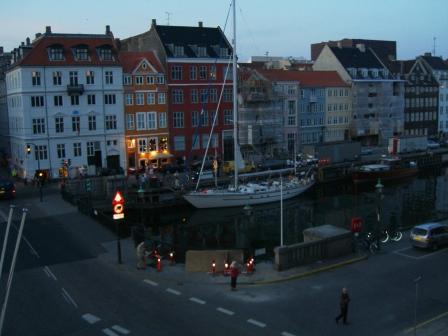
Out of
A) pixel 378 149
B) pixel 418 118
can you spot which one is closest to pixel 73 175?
pixel 378 149

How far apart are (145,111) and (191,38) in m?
12.9

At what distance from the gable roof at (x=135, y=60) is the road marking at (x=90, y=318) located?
48004 millimetres

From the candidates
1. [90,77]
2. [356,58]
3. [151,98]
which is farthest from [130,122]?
[356,58]

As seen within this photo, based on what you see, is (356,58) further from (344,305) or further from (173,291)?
(344,305)

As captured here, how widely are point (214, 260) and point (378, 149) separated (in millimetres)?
70740

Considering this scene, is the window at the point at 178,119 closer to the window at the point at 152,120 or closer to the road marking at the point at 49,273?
the window at the point at 152,120

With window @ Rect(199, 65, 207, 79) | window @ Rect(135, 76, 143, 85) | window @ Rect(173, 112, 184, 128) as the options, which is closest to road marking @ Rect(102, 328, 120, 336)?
window @ Rect(135, 76, 143, 85)

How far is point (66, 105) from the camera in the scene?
60.5 meters

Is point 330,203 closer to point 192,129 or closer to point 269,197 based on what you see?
point 269,197

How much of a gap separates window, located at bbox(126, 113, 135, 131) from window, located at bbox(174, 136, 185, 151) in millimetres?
6215

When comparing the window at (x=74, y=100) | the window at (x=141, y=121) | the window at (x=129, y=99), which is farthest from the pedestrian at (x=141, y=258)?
the window at (x=129, y=99)

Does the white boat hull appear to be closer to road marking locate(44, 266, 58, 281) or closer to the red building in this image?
the red building

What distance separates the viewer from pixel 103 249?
1171 inches

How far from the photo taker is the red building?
6844 cm
